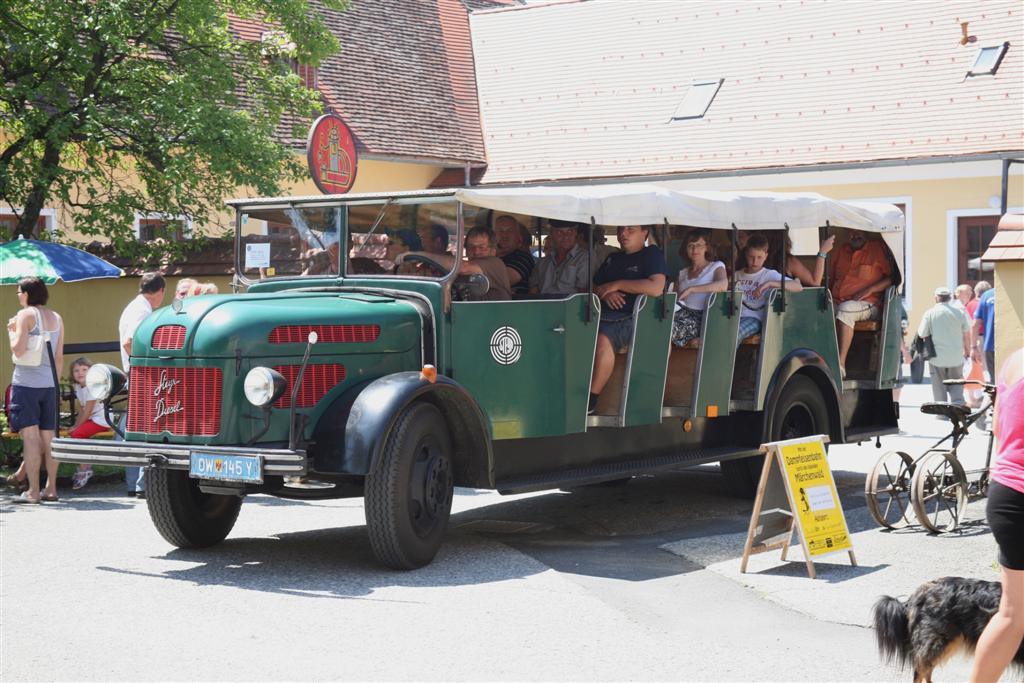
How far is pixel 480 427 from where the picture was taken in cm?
854

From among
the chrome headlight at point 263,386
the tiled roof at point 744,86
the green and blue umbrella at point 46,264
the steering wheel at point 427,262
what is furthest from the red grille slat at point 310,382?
the tiled roof at point 744,86

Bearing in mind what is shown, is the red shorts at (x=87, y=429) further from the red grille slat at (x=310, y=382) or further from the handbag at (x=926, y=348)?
the handbag at (x=926, y=348)

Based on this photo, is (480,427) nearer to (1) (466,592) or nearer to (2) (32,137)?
(1) (466,592)

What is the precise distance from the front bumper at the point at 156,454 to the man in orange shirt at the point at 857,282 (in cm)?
583

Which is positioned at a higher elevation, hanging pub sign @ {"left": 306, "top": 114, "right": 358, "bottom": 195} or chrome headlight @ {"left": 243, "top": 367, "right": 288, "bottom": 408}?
hanging pub sign @ {"left": 306, "top": 114, "right": 358, "bottom": 195}

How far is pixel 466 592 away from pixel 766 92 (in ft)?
75.4

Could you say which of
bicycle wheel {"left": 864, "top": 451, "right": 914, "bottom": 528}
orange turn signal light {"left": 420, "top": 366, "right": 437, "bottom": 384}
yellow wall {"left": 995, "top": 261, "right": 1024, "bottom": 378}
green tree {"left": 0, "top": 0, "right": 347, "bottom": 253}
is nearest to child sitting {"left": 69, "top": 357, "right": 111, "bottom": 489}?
green tree {"left": 0, "top": 0, "right": 347, "bottom": 253}

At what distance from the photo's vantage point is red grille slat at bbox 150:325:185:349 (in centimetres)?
812

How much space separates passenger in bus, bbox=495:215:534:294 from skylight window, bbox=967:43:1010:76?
1912cm

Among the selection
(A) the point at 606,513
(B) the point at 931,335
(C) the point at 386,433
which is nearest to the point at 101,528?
(C) the point at 386,433

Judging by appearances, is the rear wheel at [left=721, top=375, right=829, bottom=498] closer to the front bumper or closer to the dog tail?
Result: the front bumper

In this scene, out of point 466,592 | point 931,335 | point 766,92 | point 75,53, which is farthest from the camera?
point 766,92

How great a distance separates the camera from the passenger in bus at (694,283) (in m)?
10.3

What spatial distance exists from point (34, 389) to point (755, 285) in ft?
18.4
